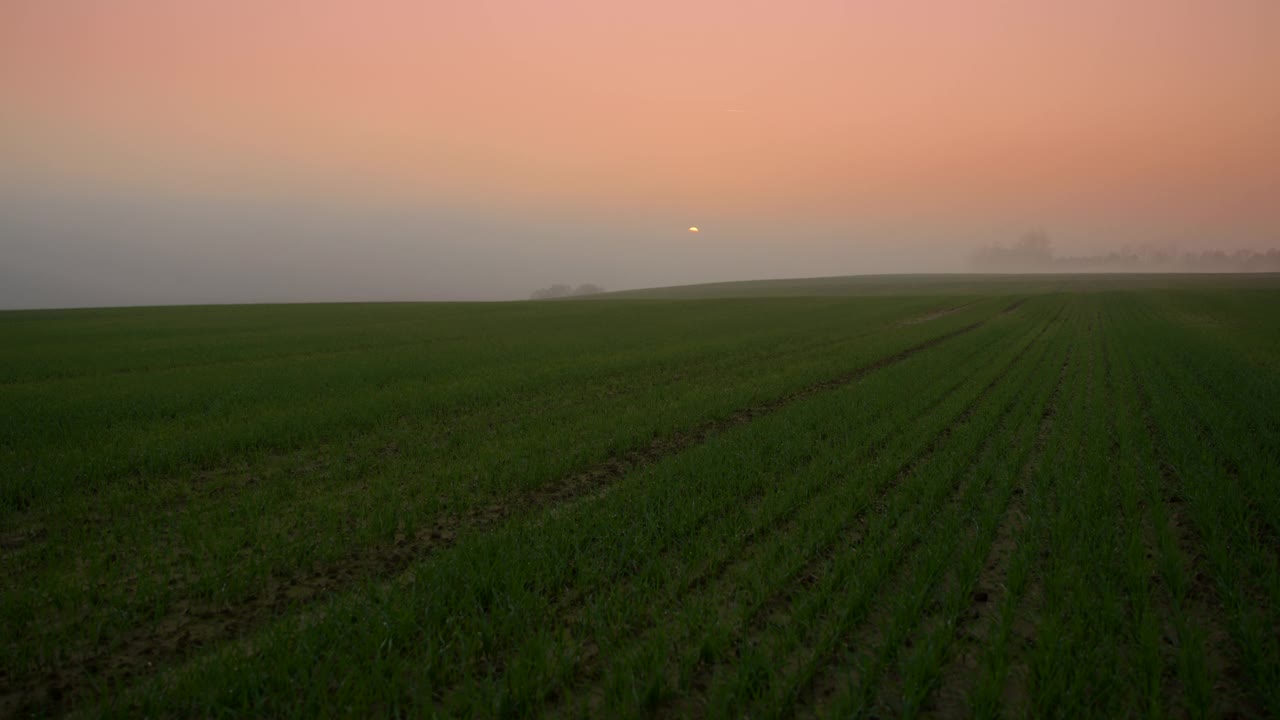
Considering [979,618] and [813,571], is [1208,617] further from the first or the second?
[813,571]

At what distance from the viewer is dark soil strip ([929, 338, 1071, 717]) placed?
4.09 metres

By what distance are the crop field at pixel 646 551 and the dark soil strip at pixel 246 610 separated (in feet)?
0.09

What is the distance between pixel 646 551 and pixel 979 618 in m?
3.04


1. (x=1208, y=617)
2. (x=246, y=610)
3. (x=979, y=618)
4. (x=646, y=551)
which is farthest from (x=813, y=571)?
(x=246, y=610)

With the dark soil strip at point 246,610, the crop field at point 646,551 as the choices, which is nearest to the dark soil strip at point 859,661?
the crop field at point 646,551

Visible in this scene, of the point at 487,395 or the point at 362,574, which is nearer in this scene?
the point at 362,574

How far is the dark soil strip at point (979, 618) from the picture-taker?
4086 millimetres

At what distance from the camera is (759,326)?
116 ft

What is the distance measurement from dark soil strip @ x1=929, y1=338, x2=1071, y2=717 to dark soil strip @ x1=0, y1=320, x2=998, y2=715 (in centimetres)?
487

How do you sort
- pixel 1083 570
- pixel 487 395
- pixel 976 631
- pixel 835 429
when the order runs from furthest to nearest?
pixel 487 395 < pixel 835 429 < pixel 1083 570 < pixel 976 631

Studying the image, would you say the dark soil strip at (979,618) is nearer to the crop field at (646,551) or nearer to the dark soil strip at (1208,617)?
the crop field at (646,551)

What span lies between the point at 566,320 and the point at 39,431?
32631 mm

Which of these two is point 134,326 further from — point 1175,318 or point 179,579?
point 1175,318

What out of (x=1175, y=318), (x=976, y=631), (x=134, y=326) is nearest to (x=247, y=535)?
(x=976, y=631)
